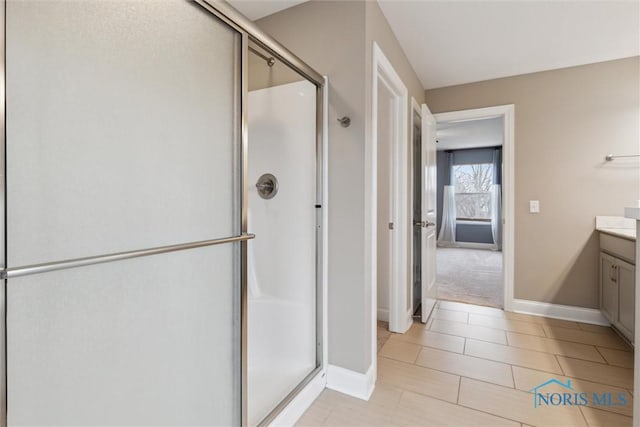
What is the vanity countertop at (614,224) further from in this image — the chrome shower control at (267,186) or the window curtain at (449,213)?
the window curtain at (449,213)

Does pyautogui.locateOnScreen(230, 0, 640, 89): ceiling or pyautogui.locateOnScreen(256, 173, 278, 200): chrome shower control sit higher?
pyautogui.locateOnScreen(230, 0, 640, 89): ceiling

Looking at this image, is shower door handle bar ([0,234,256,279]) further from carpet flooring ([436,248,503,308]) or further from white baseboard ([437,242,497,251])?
white baseboard ([437,242,497,251])

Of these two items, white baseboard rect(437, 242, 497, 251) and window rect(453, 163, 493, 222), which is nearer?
white baseboard rect(437, 242, 497, 251)

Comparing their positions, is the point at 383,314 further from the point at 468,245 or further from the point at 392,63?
the point at 468,245

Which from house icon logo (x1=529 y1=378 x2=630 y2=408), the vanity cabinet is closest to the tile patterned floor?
house icon logo (x1=529 y1=378 x2=630 y2=408)

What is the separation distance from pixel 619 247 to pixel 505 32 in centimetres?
178

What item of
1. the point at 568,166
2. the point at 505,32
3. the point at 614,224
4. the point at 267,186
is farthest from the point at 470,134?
the point at 267,186

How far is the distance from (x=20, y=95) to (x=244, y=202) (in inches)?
27.5

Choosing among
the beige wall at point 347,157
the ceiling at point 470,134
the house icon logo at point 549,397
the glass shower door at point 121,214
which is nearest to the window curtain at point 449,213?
the ceiling at point 470,134

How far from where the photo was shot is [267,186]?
1.88 metres

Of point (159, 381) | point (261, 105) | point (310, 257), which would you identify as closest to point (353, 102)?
point (261, 105)

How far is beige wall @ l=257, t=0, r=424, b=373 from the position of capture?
1.76 m

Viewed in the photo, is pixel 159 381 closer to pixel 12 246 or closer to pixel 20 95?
pixel 12 246

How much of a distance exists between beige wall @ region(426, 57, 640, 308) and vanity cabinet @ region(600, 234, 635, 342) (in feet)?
0.67
